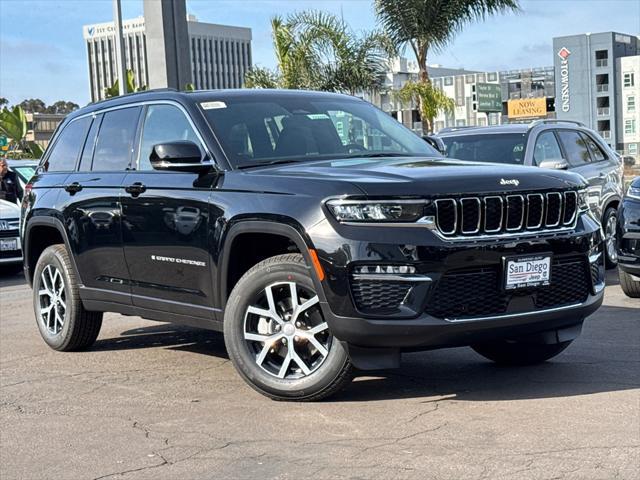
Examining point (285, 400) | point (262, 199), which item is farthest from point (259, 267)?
point (285, 400)

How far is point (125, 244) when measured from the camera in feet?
23.1

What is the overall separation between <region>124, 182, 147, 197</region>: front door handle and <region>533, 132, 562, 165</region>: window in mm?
5822

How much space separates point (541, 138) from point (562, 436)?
727 centimetres

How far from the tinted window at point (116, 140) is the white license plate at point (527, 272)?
2.94 metres

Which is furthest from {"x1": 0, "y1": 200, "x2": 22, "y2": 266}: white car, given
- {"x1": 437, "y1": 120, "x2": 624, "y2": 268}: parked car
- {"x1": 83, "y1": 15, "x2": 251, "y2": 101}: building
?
{"x1": 83, "y1": 15, "x2": 251, "y2": 101}: building

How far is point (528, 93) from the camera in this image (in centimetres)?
12794

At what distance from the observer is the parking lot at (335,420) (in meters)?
4.70

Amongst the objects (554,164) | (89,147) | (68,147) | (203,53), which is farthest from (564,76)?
(89,147)

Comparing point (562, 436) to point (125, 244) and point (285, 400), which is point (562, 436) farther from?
point (125, 244)

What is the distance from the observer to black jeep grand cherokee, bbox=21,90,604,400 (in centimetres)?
542

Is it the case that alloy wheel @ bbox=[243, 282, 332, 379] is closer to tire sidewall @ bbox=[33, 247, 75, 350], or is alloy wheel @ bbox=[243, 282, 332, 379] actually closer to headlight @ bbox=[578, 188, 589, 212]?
headlight @ bbox=[578, 188, 589, 212]

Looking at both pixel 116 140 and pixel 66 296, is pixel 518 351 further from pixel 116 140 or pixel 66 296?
pixel 66 296

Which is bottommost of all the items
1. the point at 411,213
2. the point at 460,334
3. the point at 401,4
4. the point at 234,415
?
the point at 234,415

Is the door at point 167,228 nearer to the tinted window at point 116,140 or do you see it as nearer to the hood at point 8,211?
the tinted window at point 116,140
